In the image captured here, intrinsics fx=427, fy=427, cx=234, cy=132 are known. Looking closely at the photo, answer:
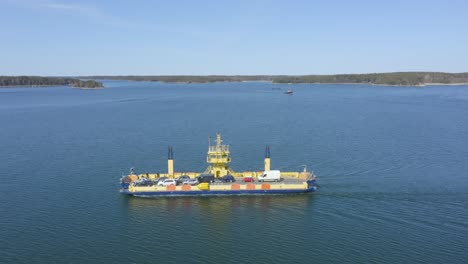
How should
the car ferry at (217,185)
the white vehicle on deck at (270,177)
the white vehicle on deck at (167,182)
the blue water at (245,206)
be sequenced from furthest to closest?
the white vehicle on deck at (270,177) < the white vehicle on deck at (167,182) < the car ferry at (217,185) < the blue water at (245,206)

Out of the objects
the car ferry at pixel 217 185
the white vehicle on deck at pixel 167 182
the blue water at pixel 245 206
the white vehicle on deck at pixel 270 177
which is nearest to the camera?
the blue water at pixel 245 206

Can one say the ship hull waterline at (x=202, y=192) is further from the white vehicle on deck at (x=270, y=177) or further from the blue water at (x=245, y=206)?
the white vehicle on deck at (x=270, y=177)

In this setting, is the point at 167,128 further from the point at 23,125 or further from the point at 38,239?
the point at 38,239

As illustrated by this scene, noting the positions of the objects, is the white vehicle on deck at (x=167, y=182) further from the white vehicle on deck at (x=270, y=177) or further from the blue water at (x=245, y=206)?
the white vehicle on deck at (x=270, y=177)

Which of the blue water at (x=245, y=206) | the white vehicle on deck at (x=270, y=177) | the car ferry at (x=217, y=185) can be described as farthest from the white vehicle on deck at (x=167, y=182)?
the white vehicle on deck at (x=270, y=177)

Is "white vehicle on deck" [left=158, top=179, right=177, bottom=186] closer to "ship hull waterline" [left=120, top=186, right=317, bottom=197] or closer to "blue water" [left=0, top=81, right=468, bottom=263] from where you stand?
"ship hull waterline" [left=120, top=186, right=317, bottom=197]

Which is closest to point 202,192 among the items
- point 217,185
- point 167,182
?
point 217,185

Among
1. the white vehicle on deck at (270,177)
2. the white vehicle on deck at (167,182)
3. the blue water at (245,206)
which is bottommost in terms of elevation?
the blue water at (245,206)

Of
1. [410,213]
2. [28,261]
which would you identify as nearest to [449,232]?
[410,213]

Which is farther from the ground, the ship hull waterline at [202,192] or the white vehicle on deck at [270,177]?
the white vehicle on deck at [270,177]

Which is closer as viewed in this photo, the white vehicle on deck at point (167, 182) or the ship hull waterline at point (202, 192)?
the ship hull waterline at point (202, 192)

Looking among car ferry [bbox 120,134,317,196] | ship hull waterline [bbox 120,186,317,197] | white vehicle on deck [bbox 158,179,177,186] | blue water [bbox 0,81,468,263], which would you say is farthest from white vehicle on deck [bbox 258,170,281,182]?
white vehicle on deck [bbox 158,179,177,186]
